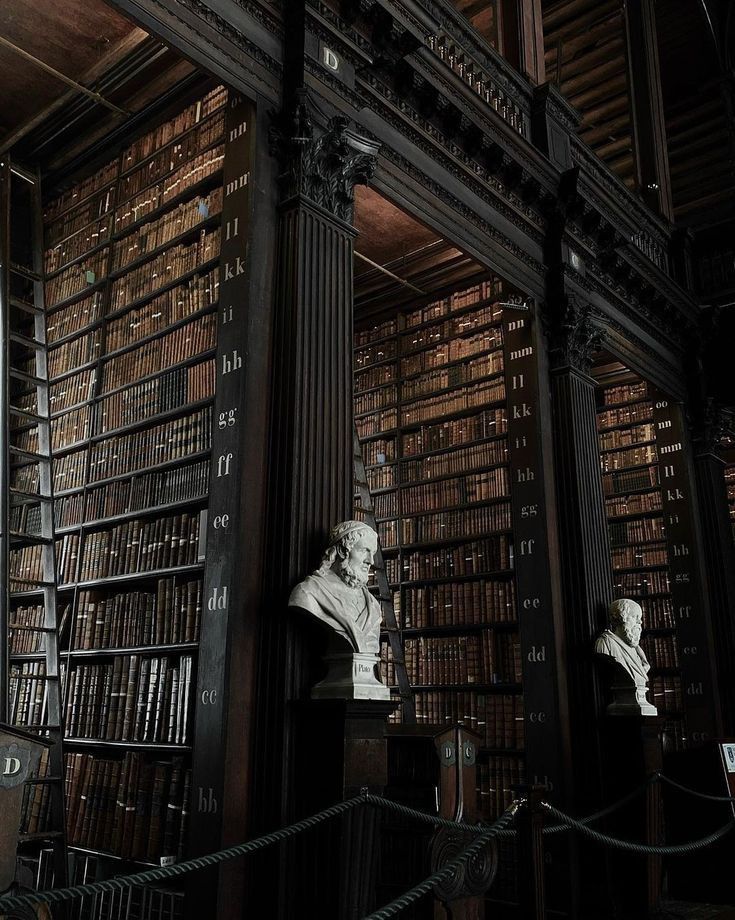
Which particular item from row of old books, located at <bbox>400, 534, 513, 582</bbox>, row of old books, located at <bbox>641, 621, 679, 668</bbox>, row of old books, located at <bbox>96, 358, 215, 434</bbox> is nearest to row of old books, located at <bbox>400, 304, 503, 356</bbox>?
row of old books, located at <bbox>400, 534, 513, 582</bbox>

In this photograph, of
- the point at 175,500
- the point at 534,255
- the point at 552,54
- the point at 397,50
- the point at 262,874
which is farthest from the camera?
the point at 552,54

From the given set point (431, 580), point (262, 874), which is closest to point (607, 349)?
point (431, 580)

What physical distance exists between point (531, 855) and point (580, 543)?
10.1ft

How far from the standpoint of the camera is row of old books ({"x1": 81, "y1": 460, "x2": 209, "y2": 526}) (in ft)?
12.7

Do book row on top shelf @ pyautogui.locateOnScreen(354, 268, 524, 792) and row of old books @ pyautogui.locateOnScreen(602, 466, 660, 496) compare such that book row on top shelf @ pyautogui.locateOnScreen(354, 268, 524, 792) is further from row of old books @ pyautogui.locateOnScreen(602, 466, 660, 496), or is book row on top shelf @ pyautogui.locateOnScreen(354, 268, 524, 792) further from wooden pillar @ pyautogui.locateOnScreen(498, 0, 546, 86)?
row of old books @ pyautogui.locateOnScreen(602, 466, 660, 496)

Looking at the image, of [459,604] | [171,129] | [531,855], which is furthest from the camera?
[459,604]

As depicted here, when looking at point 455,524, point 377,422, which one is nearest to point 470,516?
point 455,524

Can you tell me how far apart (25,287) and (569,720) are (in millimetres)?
4452

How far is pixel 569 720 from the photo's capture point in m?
4.86

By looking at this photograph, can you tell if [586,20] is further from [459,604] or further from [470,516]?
[459,604]

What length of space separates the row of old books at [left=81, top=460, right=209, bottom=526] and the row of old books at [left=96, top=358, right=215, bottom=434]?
12.6 inches

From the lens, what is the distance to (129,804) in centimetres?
357

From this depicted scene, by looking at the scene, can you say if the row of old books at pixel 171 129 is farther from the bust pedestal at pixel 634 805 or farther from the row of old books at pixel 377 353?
the bust pedestal at pixel 634 805

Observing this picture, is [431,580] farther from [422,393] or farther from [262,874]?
[262,874]
